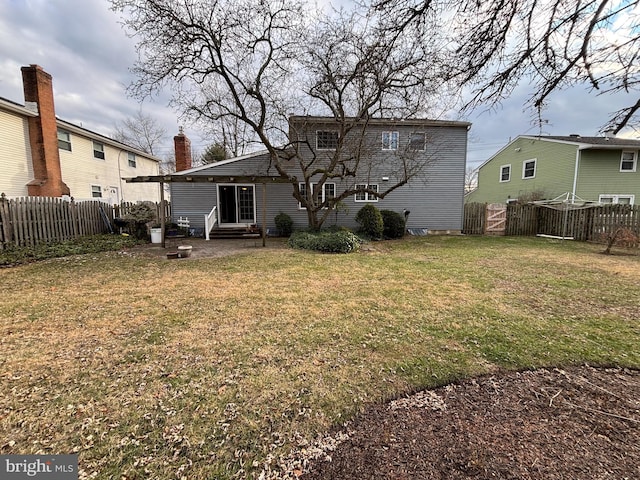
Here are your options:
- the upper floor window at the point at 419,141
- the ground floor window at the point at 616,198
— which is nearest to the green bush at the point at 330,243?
the upper floor window at the point at 419,141

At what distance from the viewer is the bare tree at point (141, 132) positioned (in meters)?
33.0

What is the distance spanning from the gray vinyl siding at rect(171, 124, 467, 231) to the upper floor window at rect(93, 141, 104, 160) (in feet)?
21.1

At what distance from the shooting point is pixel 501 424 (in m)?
2.16

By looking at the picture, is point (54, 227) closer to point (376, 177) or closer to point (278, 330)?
point (278, 330)

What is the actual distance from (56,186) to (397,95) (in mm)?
15473

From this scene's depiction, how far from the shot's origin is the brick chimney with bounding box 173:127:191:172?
14594mm

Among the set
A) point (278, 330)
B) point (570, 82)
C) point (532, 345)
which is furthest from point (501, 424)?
point (570, 82)

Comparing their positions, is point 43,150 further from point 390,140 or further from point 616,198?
point 616,198

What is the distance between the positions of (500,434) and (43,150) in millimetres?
18133

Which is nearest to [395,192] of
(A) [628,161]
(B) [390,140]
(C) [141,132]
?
(B) [390,140]

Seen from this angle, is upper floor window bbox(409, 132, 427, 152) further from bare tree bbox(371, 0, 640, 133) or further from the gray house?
bare tree bbox(371, 0, 640, 133)

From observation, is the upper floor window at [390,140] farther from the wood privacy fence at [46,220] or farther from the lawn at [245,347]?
the wood privacy fence at [46,220]

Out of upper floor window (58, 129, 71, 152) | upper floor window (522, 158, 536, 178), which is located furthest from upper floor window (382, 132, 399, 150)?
upper floor window (58, 129, 71, 152)

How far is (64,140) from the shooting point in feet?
46.1
